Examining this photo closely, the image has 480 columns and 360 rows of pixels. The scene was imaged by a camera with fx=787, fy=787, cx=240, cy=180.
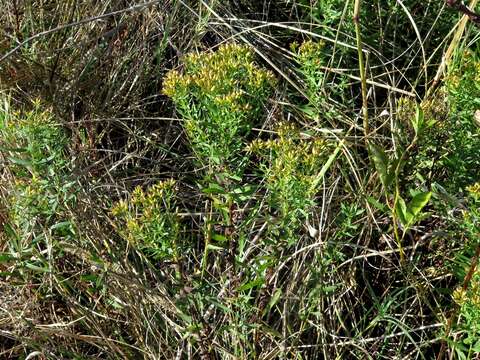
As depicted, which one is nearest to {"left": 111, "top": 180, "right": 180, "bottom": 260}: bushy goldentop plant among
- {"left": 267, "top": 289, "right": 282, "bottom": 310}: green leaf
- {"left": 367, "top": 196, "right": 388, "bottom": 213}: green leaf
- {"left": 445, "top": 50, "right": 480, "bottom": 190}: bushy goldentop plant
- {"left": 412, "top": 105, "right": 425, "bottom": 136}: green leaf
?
{"left": 267, "top": 289, "right": 282, "bottom": 310}: green leaf

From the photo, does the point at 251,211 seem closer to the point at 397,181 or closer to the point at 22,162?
the point at 397,181

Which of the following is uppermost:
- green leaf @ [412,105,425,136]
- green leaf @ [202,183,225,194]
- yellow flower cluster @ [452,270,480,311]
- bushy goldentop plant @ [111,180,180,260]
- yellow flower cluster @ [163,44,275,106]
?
green leaf @ [412,105,425,136]

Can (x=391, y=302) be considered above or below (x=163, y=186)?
below

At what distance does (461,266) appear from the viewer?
1.72 meters

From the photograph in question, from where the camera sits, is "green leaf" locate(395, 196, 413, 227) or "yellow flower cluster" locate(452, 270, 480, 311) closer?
"yellow flower cluster" locate(452, 270, 480, 311)

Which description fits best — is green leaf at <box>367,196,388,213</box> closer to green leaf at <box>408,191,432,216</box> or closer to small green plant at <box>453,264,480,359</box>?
green leaf at <box>408,191,432,216</box>

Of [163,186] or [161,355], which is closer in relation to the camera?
[163,186]

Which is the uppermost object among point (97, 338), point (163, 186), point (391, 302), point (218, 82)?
point (218, 82)

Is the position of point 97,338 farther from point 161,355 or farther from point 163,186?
point 163,186

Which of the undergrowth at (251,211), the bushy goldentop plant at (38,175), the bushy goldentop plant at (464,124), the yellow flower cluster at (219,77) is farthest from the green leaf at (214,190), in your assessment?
the bushy goldentop plant at (464,124)

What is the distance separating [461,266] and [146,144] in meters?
0.93

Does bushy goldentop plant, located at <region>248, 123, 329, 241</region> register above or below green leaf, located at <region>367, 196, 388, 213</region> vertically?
above

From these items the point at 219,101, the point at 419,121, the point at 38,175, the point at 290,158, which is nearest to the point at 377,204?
the point at 419,121

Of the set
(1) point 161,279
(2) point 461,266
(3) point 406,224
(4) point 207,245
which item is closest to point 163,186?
(4) point 207,245
